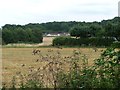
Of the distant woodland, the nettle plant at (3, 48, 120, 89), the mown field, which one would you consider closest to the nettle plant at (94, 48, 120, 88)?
the nettle plant at (3, 48, 120, 89)

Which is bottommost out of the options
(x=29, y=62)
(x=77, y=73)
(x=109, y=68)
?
(x=29, y=62)

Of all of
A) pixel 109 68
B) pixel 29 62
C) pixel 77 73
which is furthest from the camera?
pixel 29 62

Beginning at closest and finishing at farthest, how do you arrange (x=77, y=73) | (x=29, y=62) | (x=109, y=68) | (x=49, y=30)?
1. (x=109, y=68)
2. (x=77, y=73)
3. (x=29, y=62)
4. (x=49, y=30)

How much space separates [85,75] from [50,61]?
2.55ft

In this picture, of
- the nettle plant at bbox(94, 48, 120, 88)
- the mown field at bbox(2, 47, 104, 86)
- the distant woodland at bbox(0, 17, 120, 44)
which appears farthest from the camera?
the distant woodland at bbox(0, 17, 120, 44)

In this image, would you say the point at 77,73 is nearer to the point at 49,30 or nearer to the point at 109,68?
the point at 109,68

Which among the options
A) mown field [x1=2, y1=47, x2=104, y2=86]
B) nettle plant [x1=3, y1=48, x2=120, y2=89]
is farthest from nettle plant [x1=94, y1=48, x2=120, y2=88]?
mown field [x1=2, y1=47, x2=104, y2=86]

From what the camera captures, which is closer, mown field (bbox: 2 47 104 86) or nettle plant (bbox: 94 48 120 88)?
nettle plant (bbox: 94 48 120 88)

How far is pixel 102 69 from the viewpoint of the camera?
5.11 metres

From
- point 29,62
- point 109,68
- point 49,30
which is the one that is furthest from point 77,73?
point 49,30

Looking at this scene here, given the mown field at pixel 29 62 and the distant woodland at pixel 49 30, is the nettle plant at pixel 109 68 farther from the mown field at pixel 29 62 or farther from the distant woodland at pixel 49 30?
the distant woodland at pixel 49 30

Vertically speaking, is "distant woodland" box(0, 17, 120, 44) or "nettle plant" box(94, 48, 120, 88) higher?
"nettle plant" box(94, 48, 120, 88)

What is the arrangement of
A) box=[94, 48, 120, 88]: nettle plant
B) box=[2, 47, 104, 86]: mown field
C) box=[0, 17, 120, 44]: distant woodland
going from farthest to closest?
box=[0, 17, 120, 44]: distant woodland, box=[2, 47, 104, 86]: mown field, box=[94, 48, 120, 88]: nettle plant

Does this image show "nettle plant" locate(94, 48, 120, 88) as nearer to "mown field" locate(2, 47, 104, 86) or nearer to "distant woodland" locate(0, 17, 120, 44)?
"mown field" locate(2, 47, 104, 86)
